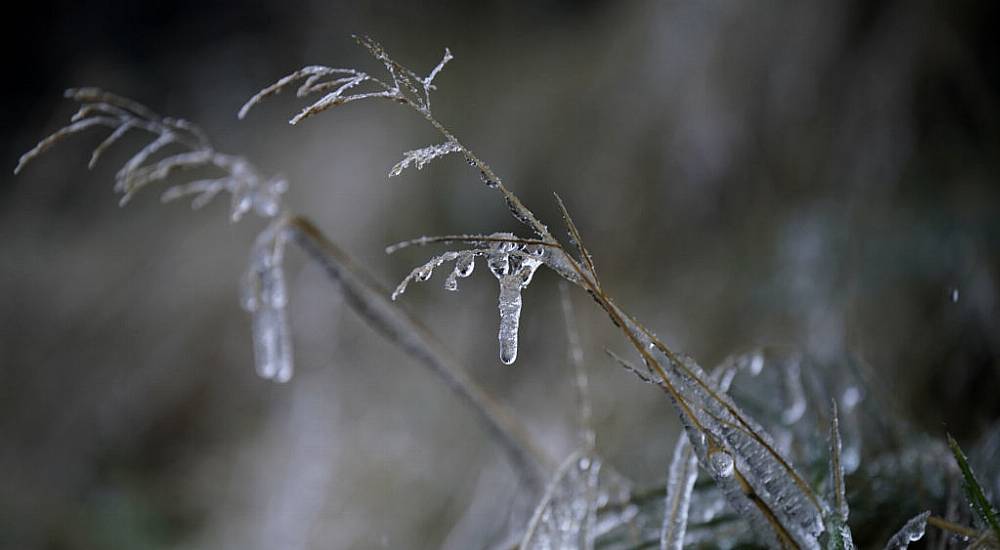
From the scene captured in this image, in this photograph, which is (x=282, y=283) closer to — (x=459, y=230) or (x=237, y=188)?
(x=237, y=188)

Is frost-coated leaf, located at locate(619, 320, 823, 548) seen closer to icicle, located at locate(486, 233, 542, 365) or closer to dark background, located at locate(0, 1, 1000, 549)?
icicle, located at locate(486, 233, 542, 365)

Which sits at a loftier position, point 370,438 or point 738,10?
point 738,10

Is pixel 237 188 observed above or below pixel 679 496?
above

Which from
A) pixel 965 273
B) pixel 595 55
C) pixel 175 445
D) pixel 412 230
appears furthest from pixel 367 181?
pixel 965 273

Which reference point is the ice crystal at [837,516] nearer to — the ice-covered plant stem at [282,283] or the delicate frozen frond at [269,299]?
the ice-covered plant stem at [282,283]

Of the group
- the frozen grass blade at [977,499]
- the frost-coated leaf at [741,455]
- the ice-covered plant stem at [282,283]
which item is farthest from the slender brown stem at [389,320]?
the frozen grass blade at [977,499]

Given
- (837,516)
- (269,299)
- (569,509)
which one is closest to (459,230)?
(269,299)

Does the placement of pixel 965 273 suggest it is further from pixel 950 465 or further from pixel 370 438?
pixel 370 438
